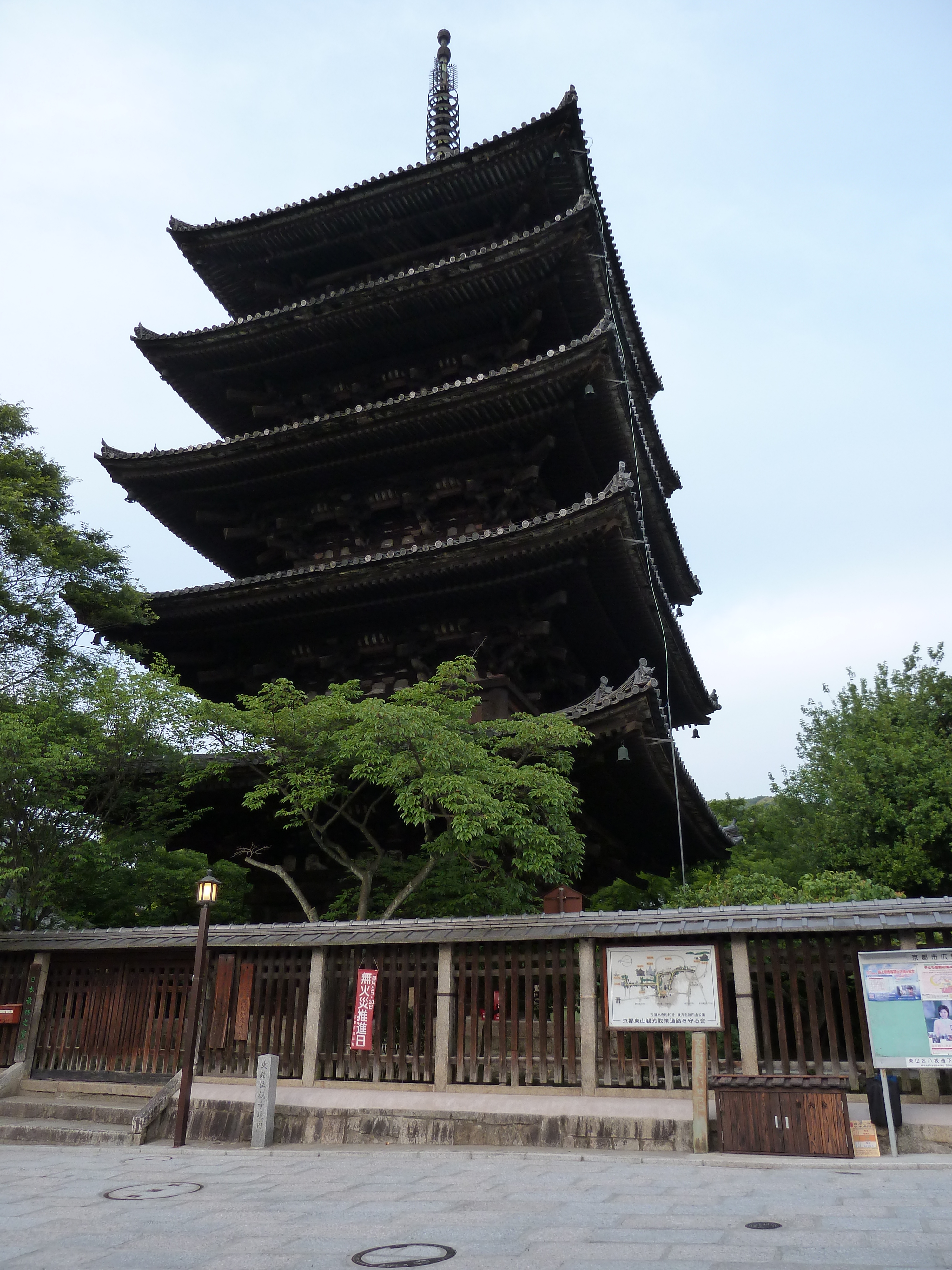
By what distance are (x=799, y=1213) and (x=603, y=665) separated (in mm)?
14513

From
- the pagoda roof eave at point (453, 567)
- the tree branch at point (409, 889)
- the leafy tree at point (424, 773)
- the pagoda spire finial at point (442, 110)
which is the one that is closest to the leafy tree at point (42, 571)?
the pagoda roof eave at point (453, 567)

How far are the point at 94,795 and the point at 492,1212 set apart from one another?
36.3ft

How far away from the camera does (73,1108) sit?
1159 cm

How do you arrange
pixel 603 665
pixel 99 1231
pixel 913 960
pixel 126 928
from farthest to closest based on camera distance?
pixel 603 665 → pixel 126 928 → pixel 913 960 → pixel 99 1231

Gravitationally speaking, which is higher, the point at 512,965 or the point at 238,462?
the point at 238,462

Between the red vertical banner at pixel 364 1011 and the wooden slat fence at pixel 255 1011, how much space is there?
0.82 meters

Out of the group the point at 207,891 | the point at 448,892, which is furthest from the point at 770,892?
the point at 207,891

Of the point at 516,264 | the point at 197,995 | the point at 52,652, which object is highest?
the point at 516,264

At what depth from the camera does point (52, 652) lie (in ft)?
56.3

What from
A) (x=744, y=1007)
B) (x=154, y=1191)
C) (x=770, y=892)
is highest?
(x=770, y=892)

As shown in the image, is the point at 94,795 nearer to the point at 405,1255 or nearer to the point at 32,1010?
the point at 32,1010

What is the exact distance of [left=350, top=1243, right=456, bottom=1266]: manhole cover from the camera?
4.76 metres

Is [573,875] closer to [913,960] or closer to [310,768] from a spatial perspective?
[310,768]

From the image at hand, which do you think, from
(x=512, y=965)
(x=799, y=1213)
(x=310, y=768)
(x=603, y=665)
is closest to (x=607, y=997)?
(x=512, y=965)
